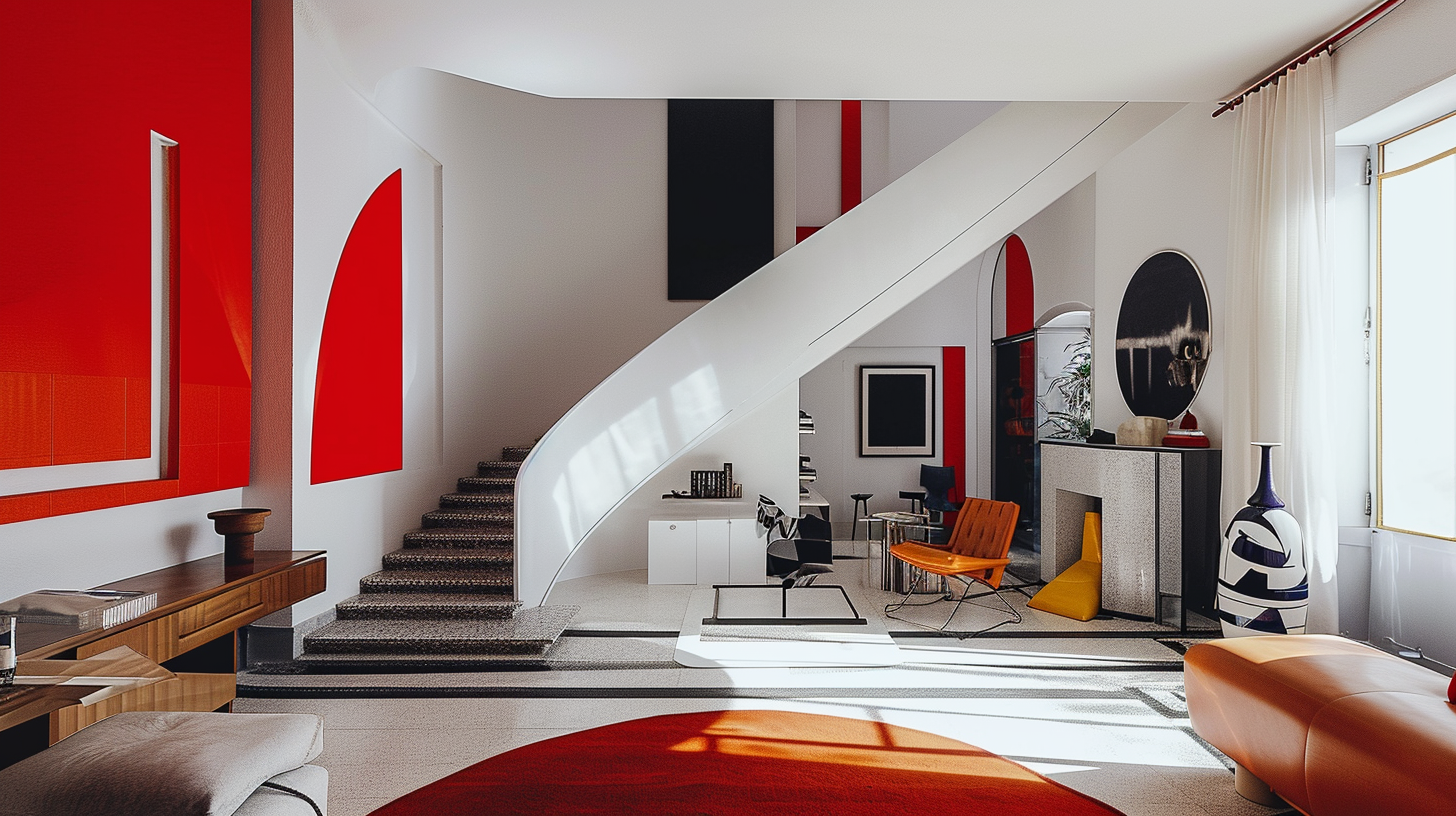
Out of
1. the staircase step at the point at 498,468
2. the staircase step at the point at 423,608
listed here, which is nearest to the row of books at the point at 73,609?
the staircase step at the point at 423,608

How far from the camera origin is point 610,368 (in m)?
8.33

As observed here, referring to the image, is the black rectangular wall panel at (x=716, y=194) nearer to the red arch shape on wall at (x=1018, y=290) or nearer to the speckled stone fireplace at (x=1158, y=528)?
the red arch shape on wall at (x=1018, y=290)

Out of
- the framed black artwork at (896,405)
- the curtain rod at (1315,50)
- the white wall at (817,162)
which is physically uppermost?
the white wall at (817,162)

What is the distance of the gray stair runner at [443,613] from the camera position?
4805 mm

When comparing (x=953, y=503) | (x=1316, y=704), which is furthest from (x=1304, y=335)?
(x=953, y=503)

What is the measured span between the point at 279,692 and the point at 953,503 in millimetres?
7543

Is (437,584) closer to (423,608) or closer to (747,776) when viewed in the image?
(423,608)

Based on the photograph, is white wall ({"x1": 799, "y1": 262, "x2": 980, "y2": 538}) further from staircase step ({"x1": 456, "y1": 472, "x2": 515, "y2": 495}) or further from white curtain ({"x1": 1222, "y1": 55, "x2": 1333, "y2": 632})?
white curtain ({"x1": 1222, "y1": 55, "x2": 1333, "y2": 632})

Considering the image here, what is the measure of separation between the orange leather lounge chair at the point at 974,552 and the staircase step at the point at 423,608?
9.58 ft

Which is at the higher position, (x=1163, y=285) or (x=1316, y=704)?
(x=1163, y=285)

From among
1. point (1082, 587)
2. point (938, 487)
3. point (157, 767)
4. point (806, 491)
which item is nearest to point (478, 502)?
point (806, 491)

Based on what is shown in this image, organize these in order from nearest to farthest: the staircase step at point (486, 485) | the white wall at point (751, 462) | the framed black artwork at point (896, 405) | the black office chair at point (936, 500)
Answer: the staircase step at point (486, 485), the white wall at point (751, 462), the black office chair at point (936, 500), the framed black artwork at point (896, 405)

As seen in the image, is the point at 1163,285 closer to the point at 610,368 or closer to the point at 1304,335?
the point at 1304,335

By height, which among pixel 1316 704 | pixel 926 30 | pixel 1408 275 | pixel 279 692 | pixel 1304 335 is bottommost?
pixel 279 692
